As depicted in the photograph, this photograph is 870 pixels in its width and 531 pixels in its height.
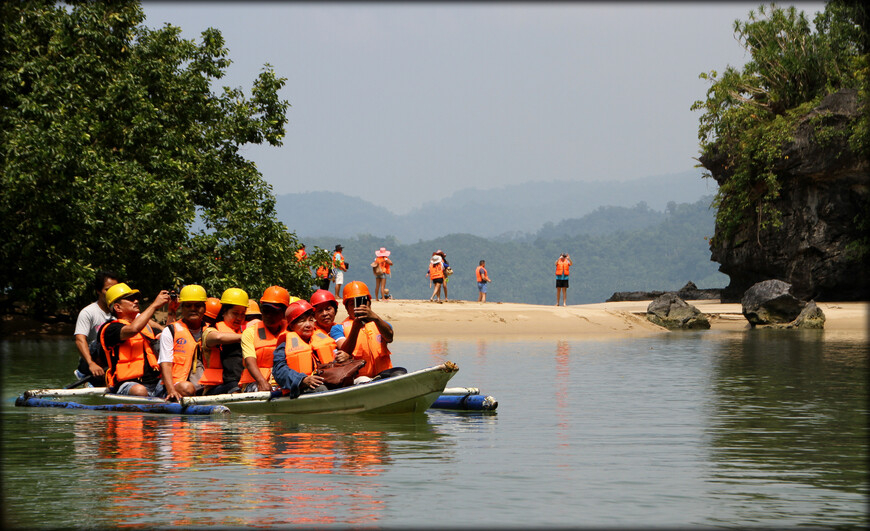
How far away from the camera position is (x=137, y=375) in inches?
539

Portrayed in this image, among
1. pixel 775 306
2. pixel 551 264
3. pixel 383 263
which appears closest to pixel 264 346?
pixel 383 263

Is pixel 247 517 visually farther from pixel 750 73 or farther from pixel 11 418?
pixel 750 73

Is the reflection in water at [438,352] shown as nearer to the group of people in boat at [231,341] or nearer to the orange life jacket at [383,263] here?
the orange life jacket at [383,263]

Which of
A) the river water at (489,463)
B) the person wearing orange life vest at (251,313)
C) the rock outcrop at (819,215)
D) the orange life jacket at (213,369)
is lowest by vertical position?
the river water at (489,463)

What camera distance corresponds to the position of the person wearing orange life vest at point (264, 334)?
1219cm

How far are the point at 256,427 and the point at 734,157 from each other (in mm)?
30347

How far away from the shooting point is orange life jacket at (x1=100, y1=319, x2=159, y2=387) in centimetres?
1349

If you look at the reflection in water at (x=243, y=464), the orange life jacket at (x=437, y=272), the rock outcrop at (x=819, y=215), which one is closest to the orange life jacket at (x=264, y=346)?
the reflection in water at (x=243, y=464)

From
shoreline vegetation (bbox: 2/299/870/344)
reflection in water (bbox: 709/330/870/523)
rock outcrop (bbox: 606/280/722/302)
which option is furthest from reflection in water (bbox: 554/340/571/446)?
rock outcrop (bbox: 606/280/722/302)

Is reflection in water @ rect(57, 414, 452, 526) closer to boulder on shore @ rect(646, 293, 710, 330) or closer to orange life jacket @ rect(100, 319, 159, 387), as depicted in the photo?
orange life jacket @ rect(100, 319, 159, 387)

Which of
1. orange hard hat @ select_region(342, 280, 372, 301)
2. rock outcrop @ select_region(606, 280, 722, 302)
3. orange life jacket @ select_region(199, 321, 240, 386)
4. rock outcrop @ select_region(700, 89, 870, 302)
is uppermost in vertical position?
rock outcrop @ select_region(700, 89, 870, 302)

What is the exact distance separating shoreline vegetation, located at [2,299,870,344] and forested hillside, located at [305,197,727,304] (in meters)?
114

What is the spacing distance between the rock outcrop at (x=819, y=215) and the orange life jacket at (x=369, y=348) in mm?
26481

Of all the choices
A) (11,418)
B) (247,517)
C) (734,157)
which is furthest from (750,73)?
(247,517)
